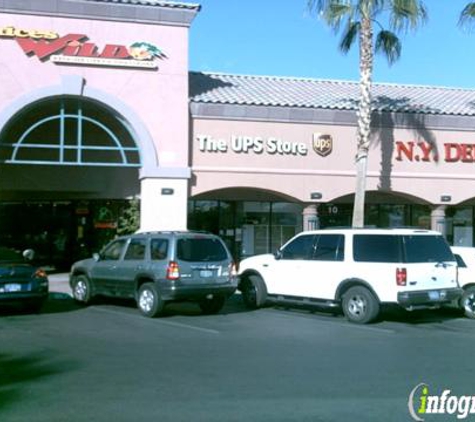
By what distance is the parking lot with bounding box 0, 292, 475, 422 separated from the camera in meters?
7.11

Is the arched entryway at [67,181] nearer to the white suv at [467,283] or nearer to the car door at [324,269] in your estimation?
the car door at [324,269]

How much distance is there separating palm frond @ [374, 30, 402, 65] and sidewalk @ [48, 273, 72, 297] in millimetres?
11578

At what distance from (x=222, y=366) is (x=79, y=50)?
1355cm

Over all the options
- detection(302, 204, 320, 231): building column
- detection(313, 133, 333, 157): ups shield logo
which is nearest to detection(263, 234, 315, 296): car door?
detection(302, 204, 320, 231): building column

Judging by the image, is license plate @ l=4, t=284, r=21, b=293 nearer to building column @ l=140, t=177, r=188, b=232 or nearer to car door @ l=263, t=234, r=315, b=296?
car door @ l=263, t=234, r=315, b=296

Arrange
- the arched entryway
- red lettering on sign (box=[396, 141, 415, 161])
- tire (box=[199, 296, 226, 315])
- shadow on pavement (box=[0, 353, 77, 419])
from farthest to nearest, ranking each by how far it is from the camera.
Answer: red lettering on sign (box=[396, 141, 415, 161])
the arched entryway
tire (box=[199, 296, 226, 315])
shadow on pavement (box=[0, 353, 77, 419])

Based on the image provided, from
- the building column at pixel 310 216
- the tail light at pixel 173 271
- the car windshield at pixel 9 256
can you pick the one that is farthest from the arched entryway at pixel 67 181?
the tail light at pixel 173 271

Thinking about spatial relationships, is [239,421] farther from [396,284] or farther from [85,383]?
[396,284]

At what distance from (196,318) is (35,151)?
1062 centimetres

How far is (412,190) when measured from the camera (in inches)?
928

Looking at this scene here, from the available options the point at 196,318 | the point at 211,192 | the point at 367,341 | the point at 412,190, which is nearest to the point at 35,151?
the point at 211,192

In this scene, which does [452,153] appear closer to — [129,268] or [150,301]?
[129,268]

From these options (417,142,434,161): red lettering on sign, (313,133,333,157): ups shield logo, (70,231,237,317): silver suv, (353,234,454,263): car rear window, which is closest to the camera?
(353,234,454,263): car rear window

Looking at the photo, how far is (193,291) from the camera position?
14609 mm
